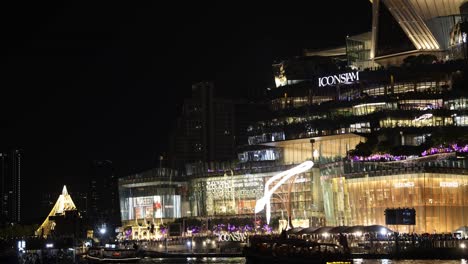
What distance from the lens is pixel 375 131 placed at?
163m

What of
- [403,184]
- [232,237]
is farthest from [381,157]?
[232,237]

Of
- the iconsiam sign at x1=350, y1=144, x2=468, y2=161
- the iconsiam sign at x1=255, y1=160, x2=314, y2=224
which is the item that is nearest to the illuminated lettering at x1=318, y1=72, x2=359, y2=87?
the iconsiam sign at x1=350, y1=144, x2=468, y2=161

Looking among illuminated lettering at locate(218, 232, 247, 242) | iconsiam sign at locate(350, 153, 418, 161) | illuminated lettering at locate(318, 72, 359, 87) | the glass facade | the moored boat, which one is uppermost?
illuminated lettering at locate(318, 72, 359, 87)

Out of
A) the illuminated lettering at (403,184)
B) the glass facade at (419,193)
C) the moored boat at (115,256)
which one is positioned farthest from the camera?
the illuminated lettering at (403,184)

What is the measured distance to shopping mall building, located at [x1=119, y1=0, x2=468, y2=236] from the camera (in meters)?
139

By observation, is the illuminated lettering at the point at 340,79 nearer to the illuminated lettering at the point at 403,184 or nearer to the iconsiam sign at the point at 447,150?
the iconsiam sign at the point at 447,150

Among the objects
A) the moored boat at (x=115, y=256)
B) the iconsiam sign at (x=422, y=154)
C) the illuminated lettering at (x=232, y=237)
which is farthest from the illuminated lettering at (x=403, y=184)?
the moored boat at (x=115, y=256)

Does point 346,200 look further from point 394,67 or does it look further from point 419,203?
point 394,67

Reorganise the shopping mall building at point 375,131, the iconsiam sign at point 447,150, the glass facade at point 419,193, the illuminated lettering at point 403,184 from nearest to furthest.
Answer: the iconsiam sign at point 447,150, the glass facade at point 419,193, the illuminated lettering at point 403,184, the shopping mall building at point 375,131

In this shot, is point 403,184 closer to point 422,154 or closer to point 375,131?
point 422,154

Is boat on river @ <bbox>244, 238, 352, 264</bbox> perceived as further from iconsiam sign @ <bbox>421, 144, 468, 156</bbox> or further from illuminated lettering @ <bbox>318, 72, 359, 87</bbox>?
illuminated lettering @ <bbox>318, 72, 359, 87</bbox>

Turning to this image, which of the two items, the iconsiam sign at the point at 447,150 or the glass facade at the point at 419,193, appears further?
the glass facade at the point at 419,193

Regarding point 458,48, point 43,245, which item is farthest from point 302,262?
point 43,245

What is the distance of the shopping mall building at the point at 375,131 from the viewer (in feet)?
456
